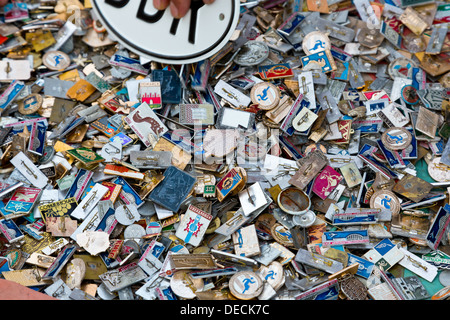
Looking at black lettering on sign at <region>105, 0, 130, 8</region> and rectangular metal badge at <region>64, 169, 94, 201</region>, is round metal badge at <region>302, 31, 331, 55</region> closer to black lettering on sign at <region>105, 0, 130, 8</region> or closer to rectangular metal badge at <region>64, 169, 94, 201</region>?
black lettering on sign at <region>105, 0, 130, 8</region>

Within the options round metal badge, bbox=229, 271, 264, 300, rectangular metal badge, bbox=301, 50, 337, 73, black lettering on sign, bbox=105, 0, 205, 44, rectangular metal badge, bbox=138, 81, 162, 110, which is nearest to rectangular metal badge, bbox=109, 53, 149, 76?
rectangular metal badge, bbox=138, 81, 162, 110

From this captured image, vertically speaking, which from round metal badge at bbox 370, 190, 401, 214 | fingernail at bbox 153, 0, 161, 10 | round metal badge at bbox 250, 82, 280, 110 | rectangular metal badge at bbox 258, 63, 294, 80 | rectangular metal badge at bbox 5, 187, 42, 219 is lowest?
round metal badge at bbox 370, 190, 401, 214

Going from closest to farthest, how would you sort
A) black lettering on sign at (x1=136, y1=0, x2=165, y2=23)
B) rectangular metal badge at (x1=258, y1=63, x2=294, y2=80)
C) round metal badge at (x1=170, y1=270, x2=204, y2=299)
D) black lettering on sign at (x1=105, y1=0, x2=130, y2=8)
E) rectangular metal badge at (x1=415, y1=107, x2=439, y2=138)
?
1. black lettering on sign at (x1=105, y1=0, x2=130, y2=8)
2. black lettering on sign at (x1=136, y1=0, x2=165, y2=23)
3. round metal badge at (x1=170, y1=270, x2=204, y2=299)
4. rectangular metal badge at (x1=415, y1=107, x2=439, y2=138)
5. rectangular metal badge at (x1=258, y1=63, x2=294, y2=80)

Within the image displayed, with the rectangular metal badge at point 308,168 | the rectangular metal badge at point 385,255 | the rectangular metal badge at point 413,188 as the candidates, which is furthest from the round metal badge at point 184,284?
the rectangular metal badge at point 413,188

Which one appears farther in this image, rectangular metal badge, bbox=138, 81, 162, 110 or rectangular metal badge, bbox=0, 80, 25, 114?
rectangular metal badge, bbox=0, 80, 25, 114

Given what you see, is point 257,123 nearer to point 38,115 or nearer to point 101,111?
point 101,111

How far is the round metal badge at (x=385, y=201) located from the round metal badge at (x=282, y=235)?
91cm

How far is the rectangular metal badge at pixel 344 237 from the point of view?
14.0ft

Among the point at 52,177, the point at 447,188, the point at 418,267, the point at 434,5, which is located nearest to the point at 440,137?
the point at 447,188

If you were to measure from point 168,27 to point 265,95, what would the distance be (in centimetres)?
138

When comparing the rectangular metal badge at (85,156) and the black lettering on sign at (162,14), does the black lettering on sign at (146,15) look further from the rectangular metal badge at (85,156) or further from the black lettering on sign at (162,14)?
the rectangular metal badge at (85,156)

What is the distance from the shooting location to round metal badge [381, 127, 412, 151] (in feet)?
15.8

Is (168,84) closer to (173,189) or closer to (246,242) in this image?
(173,189)

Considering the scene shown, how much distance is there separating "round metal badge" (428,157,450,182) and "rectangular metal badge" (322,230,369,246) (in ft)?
3.61
